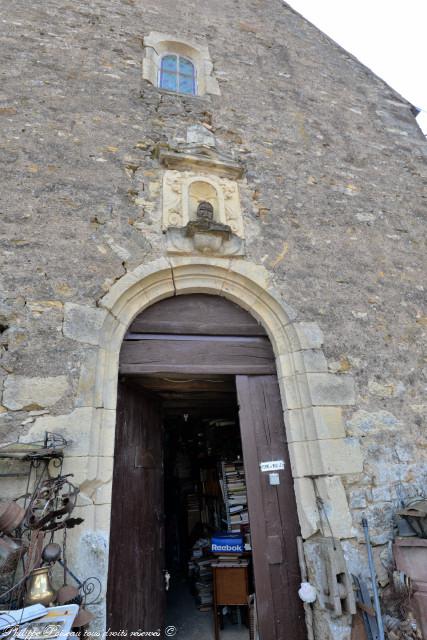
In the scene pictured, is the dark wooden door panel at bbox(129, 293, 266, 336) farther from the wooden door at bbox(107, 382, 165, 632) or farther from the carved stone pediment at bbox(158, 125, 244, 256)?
the wooden door at bbox(107, 382, 165, 632)

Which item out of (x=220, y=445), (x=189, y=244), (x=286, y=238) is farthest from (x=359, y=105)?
(x=220, y=445)

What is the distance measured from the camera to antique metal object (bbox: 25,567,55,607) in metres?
1.69

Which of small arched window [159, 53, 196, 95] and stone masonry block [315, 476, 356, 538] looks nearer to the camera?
stone masonry block [315, 476, 356, 538]

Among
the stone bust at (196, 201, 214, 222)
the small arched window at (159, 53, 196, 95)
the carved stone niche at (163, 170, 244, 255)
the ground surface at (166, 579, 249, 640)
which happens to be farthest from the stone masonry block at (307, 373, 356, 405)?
the small arched window at (159, 53, 196, 95)

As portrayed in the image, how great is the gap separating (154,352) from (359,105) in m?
4.79

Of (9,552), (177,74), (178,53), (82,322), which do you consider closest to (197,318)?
(82,322)

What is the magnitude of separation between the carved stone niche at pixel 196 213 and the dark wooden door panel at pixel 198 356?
828mm

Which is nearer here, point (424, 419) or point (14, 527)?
point (14, 527)

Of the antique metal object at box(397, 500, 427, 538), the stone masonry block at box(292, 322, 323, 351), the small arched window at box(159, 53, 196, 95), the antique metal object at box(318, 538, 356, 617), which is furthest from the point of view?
the small arched window at box(159, 53, 196, 95)

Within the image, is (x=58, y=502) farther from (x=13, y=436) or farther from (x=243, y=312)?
(x=243, y=312)

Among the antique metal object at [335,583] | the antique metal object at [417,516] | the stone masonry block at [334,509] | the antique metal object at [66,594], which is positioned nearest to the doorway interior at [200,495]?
the stone masonry block at [334,509]

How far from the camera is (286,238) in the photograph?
352 centimetres

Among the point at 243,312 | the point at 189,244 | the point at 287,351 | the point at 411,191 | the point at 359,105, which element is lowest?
the point at 287,351

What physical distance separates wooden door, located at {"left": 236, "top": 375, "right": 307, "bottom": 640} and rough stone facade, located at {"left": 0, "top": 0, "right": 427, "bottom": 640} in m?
0.14
